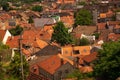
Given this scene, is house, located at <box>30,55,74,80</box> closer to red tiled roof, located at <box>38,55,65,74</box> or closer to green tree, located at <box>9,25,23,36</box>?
red tiled roof, located at <box>38,55,65,74</box>

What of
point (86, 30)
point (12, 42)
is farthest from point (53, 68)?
point (86, 30)

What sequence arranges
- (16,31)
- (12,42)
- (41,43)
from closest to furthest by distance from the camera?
(12,42), (41,43), (16,31)

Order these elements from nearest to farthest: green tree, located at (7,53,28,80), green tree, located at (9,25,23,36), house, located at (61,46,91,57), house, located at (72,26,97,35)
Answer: green tree, located at (7,53,28,80) < house, located at (61,46,91,57) < green tree, located at (9,25,23,36) < house, located at (72,26,97,35)

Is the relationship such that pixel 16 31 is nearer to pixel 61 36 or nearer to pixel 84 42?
pixel 61 36

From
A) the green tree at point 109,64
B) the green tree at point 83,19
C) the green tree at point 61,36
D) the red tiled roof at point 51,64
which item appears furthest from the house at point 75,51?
the green tree at point 83,19

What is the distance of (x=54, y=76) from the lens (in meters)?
22.0

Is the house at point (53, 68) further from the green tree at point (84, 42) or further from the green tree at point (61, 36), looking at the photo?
the green tree at point (61, 36)

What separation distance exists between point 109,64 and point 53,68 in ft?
18.6

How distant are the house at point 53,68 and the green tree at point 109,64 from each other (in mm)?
3558

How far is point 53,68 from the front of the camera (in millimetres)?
22656

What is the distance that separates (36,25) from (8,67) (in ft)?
85.4

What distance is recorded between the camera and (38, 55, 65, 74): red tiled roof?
22.5 meters

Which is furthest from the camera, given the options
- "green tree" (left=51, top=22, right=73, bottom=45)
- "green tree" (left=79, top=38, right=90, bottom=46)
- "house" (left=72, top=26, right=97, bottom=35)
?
"house" (left=72, top=26, right=97, bottom=35)

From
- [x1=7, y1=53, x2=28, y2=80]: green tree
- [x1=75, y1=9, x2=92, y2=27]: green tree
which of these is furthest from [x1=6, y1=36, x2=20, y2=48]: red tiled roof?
[x1=75, y1=9, x2=92, y2=27]: green tree
